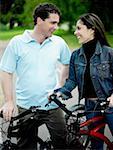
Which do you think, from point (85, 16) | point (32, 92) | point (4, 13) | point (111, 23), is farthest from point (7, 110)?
point (4, 13)

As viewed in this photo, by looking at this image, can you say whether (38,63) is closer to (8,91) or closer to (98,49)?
(8,91)

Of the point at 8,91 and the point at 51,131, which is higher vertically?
the point at 8,91

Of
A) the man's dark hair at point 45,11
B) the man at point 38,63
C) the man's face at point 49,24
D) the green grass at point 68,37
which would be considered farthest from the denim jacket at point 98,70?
the green grass at point 68,37

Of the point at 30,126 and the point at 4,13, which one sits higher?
the point at 30,126

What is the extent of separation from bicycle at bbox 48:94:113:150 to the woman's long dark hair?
63 centimetres

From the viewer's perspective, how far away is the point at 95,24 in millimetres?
4828

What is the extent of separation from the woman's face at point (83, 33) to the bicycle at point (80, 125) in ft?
1.96

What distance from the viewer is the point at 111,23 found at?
134ft

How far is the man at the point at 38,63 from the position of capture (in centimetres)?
463

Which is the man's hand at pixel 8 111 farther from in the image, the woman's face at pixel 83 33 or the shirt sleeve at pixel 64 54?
the woman's face at pixel 83 33

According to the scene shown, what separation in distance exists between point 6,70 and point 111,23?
3671 cm

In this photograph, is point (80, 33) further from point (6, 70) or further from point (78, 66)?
point (6, 70)

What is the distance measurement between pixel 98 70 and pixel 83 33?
0.36m

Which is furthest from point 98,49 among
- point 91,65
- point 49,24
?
point 49,24
